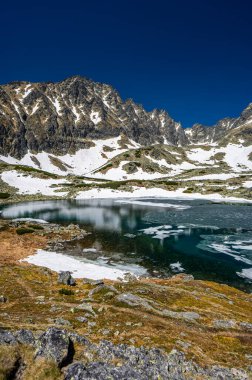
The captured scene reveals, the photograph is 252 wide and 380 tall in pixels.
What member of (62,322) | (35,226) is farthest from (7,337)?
(35,226)

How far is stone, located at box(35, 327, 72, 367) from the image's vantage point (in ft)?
39.2

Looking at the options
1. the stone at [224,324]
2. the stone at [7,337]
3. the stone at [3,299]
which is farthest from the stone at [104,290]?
the stone at [7,337]

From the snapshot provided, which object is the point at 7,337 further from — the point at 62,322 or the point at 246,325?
the point at 246,325

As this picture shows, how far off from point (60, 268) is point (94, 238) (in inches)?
771

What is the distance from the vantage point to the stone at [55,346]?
39.2 feet

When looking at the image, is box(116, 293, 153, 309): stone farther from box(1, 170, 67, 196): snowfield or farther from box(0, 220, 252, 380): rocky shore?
box(1, 170, 67, 196): snowfield

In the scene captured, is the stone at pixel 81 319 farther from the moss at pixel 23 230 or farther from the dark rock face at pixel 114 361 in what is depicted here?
the moss at pixel 23 230

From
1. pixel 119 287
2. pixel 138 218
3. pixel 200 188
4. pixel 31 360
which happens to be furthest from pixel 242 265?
pixel 200 188

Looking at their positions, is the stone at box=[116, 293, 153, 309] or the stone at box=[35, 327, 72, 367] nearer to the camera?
the stone at box=[35, 327, 72, 367]

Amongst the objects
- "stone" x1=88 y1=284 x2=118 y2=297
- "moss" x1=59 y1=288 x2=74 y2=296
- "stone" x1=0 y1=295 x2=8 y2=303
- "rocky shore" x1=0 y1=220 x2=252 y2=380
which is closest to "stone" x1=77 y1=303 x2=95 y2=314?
"rocky shore" x1=0 y1=220 x2=252 y2=380

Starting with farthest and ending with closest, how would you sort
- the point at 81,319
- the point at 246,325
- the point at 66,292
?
1. the point at 66,292
2. the point at 246,325
3. the point at 81,319

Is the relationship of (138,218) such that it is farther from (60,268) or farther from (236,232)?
(60,268)

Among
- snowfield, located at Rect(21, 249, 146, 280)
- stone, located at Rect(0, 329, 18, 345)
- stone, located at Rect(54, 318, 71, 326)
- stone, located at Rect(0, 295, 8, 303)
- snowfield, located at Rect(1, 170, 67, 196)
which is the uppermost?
snowfield, located at Rect(1, 170, 67, 196)

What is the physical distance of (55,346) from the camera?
12258 mm
